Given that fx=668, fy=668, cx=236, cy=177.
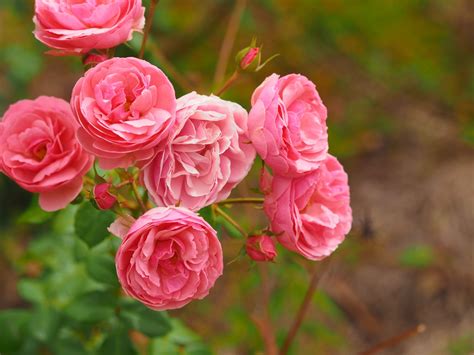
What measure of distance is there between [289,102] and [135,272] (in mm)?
330

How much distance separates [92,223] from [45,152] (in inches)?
5.7

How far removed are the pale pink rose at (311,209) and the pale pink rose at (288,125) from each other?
0.09 ft

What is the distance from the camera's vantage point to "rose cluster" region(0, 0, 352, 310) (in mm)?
890

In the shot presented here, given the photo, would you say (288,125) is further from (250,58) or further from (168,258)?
(168,258)

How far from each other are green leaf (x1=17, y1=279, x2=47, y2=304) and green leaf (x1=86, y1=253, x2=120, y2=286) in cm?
36

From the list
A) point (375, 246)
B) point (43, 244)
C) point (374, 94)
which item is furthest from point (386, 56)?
point (43, 244)

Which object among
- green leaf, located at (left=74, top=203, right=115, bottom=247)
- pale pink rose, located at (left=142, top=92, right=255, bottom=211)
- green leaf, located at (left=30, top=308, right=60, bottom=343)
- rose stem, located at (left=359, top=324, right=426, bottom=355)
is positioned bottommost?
green leaf, located at (left=30, top=308, right=60, bottom=343)

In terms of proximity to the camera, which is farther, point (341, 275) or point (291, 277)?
point (341, 275)

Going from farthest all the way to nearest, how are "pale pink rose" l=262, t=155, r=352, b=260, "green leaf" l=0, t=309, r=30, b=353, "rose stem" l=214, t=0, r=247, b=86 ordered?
1. "rose stem" l=214, t=0, r=247, b=86
2. "green leaf" l=0, t=309, r=30, b=353
3. "pale pink rose" l=262, t=155, r=352, b=260

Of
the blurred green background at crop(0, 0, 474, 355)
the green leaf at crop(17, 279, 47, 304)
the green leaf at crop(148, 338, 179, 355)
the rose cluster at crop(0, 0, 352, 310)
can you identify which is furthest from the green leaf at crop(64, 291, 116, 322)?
the blurred green background at crop(0, 0, 474, 355)

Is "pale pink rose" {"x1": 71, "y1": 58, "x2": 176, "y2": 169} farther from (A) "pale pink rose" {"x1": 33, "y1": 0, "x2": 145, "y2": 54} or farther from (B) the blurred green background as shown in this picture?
(B) the blurred green background

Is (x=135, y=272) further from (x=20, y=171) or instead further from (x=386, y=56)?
(x=386, y=56)

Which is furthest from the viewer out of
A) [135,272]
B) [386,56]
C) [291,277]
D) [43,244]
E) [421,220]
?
[386,56]

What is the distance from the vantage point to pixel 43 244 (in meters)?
1.68
